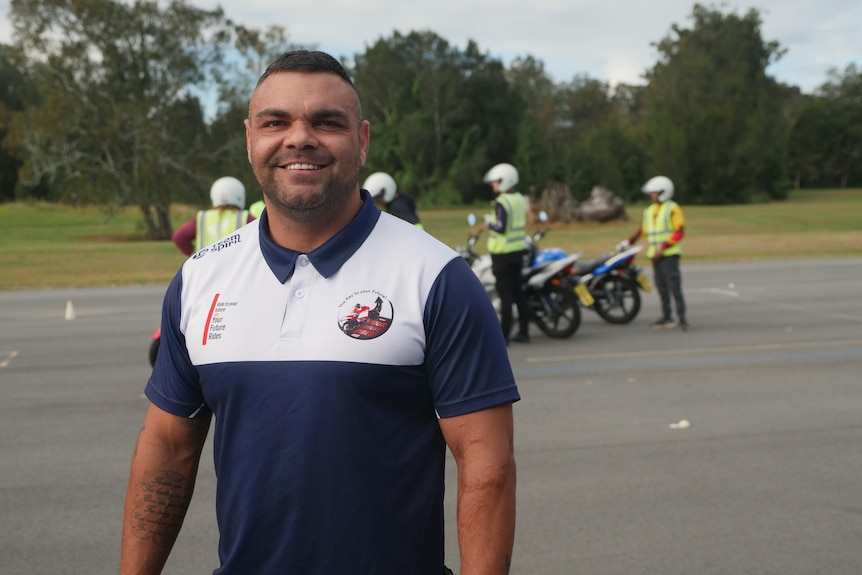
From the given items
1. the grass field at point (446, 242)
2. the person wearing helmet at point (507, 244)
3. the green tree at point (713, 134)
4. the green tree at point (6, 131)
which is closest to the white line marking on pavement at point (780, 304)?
the person wearing helmet at point (507, 244)

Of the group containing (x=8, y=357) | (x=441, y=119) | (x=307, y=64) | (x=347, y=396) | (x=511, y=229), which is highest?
(x=441, y=119)

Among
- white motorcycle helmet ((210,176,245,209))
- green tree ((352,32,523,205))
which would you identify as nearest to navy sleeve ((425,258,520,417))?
white motorcycle helmet ((210,176,245,209))

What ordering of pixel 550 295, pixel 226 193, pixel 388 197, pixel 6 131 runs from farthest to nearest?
pixel 6 131 < pixel 550 295 < pixel 388 197 < pixel 226 193

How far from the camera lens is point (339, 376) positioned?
2.27 metres

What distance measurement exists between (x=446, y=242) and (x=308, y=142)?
1207 inches

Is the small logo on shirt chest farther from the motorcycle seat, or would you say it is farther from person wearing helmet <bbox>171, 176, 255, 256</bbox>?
the motorcycle seat

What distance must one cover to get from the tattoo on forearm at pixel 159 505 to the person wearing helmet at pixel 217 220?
6.74 m

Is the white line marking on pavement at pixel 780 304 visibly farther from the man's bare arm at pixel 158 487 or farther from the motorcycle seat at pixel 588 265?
the man's bare arm at pixel 158 487

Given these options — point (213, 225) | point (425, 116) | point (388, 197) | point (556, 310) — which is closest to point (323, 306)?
point (213, 225)

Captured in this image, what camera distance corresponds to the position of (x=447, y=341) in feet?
7.48

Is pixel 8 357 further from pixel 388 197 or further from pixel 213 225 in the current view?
pixel 388 197

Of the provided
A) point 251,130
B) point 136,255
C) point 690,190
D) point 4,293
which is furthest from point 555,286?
point 690,190

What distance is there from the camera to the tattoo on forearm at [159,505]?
2545 mm

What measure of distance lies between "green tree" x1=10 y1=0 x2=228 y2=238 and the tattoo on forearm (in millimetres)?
39878
